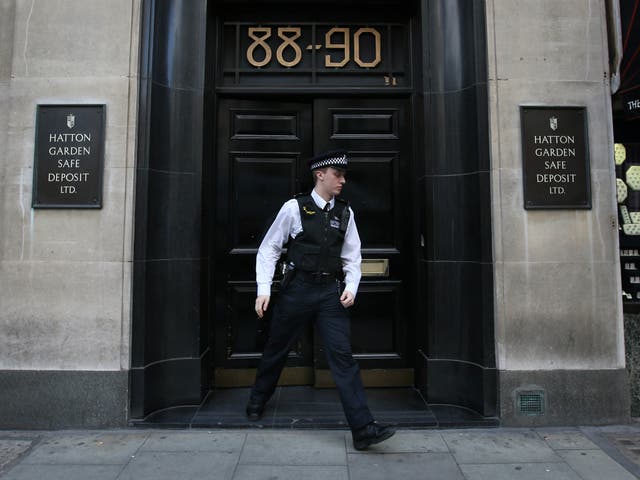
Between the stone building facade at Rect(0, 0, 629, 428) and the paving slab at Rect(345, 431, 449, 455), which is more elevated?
the stone building facade at Rect(0, 0, 629, 428)

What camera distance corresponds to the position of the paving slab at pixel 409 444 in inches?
151

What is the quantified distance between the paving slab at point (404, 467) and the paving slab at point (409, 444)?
7 centimetres

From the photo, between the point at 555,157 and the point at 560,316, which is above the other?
the point at 555,157

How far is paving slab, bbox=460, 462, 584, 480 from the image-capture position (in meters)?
3.44

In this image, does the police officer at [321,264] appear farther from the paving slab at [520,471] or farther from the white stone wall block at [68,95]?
the white stone wall block at [68,95]

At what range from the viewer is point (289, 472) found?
3494mm

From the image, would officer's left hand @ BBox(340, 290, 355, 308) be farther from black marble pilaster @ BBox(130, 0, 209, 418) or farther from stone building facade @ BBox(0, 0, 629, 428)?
black marble pilaster @ BBox(130, 0, 209, 418)

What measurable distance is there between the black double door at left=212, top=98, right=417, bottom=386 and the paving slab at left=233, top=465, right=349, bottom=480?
165 cm

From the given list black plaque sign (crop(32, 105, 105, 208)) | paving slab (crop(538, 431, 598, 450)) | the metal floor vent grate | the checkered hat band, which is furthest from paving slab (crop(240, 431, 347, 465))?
black plaque sign (crop(32, 105, 105, 208))

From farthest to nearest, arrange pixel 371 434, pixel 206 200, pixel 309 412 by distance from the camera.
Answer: pixel 206 200 → pixel 309 412 → pixel 371 434

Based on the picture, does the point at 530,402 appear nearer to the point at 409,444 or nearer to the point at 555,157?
the point at 409,444

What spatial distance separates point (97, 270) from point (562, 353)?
4429 millimetres

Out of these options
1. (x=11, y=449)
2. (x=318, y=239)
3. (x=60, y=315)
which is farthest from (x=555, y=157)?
(x=11, y=449)

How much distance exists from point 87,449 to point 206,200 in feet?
8.22
